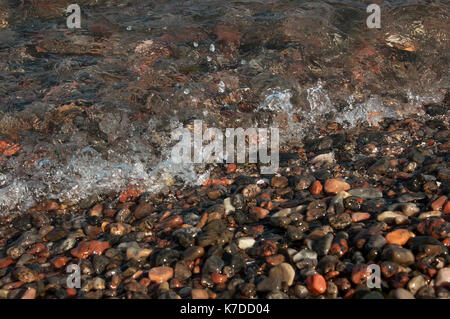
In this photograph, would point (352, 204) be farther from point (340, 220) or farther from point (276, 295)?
point (276, 295)

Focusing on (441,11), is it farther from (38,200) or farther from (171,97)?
(38,200)

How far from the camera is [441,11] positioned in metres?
6.75

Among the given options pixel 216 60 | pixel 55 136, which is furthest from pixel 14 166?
pixel 216 60

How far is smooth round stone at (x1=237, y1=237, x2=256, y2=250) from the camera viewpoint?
323 cm

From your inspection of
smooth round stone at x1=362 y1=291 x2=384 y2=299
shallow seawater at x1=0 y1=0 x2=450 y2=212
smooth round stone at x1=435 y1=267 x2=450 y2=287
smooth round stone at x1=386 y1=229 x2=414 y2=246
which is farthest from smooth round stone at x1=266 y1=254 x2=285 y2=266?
shallow seawater at x1=0 y1=0 x2=450 y2=212

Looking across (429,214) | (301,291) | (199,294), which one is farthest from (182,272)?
(429,214)

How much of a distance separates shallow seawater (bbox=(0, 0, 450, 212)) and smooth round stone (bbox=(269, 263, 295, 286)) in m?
1.54

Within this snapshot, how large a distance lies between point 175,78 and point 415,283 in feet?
12.1

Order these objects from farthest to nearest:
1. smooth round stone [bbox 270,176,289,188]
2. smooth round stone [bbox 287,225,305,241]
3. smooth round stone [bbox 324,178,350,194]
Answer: smooth round stone [bbox 270,176,289,188] < smooth round stone [bbox 324,178,350,194] < smooth round stone [bbox 287,225,305,241]

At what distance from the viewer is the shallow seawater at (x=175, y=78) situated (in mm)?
4449

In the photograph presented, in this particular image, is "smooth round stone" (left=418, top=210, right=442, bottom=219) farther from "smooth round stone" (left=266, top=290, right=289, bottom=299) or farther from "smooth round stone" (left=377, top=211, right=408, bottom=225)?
"smooth round stone" (left=266, top=290, right=289, bottom=299)

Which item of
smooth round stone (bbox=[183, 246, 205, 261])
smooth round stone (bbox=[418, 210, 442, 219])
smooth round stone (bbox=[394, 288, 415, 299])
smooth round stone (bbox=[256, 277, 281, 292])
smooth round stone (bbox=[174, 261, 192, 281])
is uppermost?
smooth round stone (bbox=[418, 210, 442, 219])

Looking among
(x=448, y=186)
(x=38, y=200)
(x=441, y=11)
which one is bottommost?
(x=38, y=200)

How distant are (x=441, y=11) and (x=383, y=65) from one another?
5.65 feet
